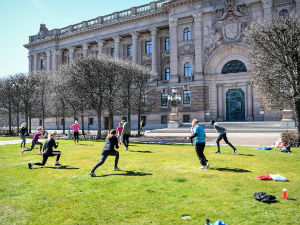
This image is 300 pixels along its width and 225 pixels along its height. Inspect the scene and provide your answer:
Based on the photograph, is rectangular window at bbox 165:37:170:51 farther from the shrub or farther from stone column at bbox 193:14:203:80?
the shrub

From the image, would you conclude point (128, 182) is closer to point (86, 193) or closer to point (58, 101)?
point (86, 193)

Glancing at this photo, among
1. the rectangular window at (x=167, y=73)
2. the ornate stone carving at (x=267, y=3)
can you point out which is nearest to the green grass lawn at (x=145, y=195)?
the ornate stone carving at (x=267, y=3)

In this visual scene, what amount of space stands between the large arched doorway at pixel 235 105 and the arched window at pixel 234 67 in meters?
3.11

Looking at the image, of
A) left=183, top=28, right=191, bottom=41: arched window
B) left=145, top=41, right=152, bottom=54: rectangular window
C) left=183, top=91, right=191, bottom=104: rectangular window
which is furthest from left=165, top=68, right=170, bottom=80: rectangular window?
left=183, top=28, right=191, bottom=41: arched window

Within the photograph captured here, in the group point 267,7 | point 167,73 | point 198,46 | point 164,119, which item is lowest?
point 164,119

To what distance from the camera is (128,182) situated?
7.76 meters

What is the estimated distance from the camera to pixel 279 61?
17.6 meters

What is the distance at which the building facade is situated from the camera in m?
38.3

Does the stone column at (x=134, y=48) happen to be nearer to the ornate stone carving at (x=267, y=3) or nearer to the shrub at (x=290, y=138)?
the ornate stone carving at (x=267, y=3)

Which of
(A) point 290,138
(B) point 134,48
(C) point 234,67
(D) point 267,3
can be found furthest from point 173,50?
(A) point 290,138

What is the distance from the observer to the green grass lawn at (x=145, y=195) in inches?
199

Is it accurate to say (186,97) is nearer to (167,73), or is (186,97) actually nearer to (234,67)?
(167,73)

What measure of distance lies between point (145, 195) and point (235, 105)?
3605 centimetres

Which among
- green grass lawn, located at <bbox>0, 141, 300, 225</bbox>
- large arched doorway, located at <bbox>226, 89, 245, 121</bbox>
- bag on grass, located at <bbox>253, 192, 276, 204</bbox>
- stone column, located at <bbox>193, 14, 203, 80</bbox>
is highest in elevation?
stone column, located at <bbox>193, 14, 203, 80</bbox>
